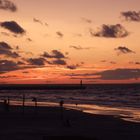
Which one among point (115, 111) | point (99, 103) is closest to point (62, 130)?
point (115, 111)

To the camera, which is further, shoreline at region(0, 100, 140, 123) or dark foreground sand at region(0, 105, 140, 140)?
shoreline at region(0, 100, 140, 123)

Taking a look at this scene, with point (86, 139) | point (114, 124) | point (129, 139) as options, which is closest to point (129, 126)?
point (114, 124)

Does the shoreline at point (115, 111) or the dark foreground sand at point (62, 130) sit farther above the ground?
the shoreline at point (115, 111)

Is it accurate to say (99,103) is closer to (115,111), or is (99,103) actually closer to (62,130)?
(115,111)

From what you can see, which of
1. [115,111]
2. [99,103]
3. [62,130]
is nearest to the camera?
[62,130]

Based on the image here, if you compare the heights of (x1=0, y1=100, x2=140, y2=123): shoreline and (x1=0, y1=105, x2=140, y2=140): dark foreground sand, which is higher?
(x1=0, y1=100, x2=140, y2=123): shoreline

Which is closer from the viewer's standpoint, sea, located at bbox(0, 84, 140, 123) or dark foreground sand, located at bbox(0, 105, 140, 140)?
dark foreground sand, located at bbox(0, 105, 140, 140)

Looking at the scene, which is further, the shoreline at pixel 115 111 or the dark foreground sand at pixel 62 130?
the shoreline at pixel 115 111

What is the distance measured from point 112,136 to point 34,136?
4986 millimetres

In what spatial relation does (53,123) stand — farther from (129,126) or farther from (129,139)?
(129,139)

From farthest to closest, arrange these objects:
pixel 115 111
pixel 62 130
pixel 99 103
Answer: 1. pixel 99 103
2. pixel 115 111
3. pixel 62 130

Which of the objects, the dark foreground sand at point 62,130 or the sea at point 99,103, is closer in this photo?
the dark foreground sand at point 62,130

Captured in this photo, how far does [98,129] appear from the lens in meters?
31.5

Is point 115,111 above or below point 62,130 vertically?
above
